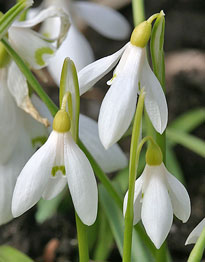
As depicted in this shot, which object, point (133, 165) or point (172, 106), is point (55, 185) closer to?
point (133, 165)

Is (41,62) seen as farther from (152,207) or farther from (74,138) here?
(152,207)

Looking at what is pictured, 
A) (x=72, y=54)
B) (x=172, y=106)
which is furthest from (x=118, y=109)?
(x=172, y=106)

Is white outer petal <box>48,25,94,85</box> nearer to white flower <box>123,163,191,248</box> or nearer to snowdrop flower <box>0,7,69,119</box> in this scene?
snowdrop flower <box>0,7,69,119</box>

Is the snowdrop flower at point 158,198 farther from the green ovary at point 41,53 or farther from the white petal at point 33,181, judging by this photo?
the green ovary at point 41,53

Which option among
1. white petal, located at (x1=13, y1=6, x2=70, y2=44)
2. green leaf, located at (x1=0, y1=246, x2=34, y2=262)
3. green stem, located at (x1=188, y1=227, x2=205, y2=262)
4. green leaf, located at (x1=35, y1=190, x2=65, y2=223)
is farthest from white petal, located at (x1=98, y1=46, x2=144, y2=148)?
green leaf, located at (x1=35, y1=190, x2=65, y2=223)

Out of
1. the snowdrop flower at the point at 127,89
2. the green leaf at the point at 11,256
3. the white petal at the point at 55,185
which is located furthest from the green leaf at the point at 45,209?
the snowdrop flower at the point at 127,89

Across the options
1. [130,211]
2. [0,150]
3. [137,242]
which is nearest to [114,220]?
[137,242]
